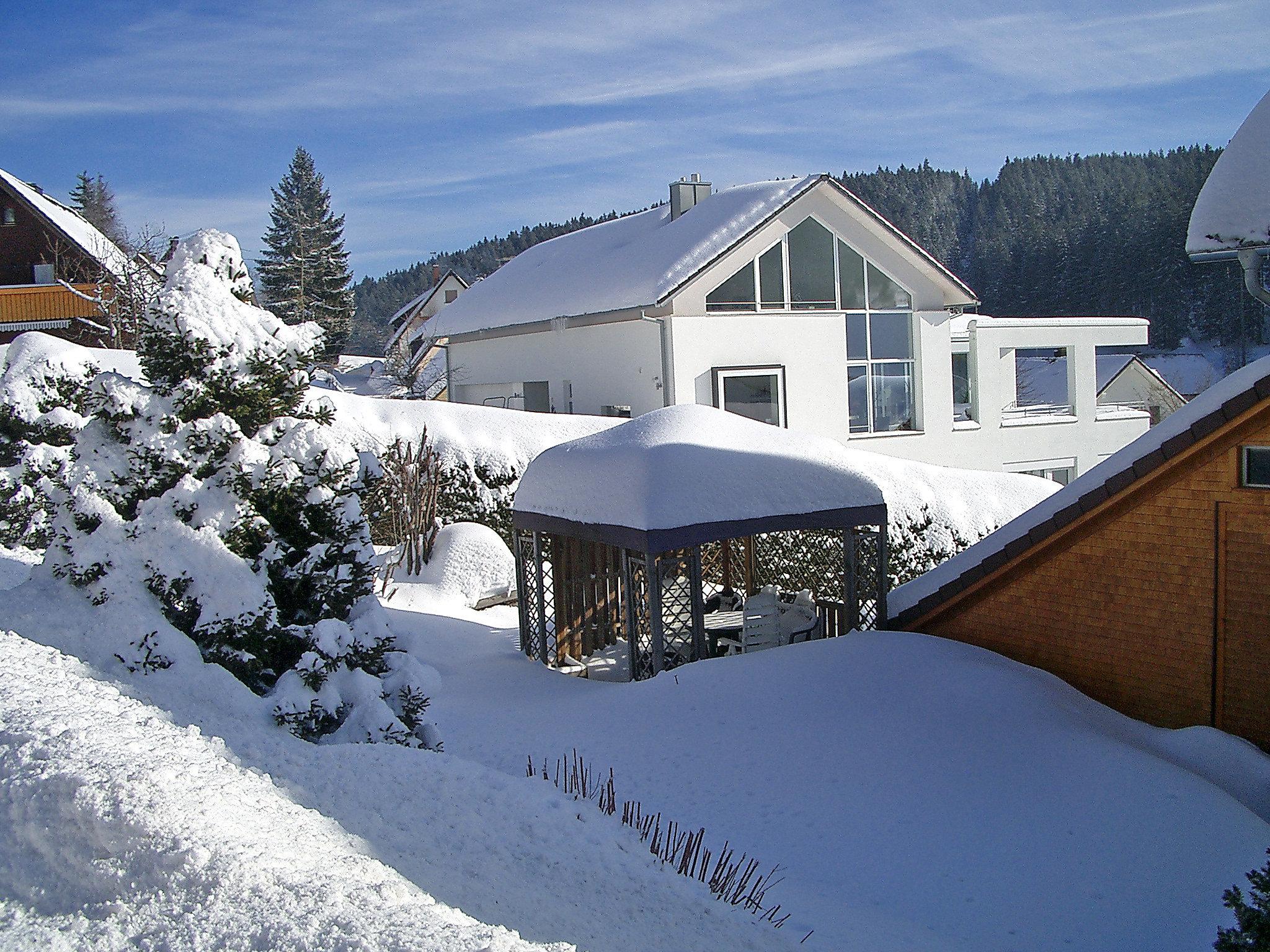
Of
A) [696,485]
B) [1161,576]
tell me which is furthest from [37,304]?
[1161,576]

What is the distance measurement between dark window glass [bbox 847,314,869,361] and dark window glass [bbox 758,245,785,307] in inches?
71.4

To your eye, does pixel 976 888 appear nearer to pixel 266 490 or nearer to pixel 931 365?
pixel 266 490

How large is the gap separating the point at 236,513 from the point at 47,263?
115 feet

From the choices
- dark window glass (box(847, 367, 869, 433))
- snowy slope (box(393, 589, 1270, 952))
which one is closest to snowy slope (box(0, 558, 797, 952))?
snowy slope (box(393, 589, 1270, 952))

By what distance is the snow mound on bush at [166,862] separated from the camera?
2658 mm

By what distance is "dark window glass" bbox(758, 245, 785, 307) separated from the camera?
2183 cm

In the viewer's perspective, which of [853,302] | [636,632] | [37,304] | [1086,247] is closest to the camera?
[636,632]

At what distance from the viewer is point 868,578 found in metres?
12.3

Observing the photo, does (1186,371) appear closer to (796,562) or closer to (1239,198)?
(796,562)

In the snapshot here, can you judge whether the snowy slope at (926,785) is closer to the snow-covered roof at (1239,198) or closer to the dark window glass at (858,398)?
the snow-covered roof at (1239,198)

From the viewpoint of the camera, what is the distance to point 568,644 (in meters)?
12.3

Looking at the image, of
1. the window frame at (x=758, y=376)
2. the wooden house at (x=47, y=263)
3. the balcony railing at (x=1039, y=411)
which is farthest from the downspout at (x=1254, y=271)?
the wooden house at (x=47, y=263)

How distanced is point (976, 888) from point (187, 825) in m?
4.53

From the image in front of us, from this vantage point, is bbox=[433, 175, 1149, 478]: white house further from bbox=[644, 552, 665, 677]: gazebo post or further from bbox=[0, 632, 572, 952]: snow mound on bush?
bbox=[0, 632, 572, 952]: snow mound on bush
